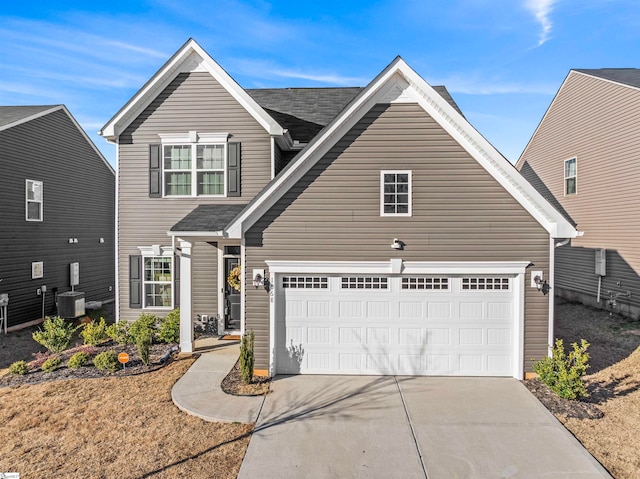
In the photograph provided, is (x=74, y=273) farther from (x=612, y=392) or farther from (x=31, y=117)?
(x=612, y=392)

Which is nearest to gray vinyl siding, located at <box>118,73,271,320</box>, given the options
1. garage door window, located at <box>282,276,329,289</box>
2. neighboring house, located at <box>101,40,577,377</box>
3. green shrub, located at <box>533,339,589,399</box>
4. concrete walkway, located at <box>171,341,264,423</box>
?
concrete walkway, located at <box>171,341,264,423</box>

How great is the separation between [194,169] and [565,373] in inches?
401

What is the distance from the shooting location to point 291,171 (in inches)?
309

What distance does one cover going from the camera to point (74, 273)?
50.6ft

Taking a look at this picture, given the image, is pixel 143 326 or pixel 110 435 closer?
pixel 110 435

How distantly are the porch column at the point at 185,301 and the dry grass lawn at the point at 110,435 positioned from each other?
1815 millimetres

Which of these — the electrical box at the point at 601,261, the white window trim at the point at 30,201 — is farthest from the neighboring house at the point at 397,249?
the white window trim at the point at 30,201

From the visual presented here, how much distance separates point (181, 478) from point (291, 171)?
5.60 metres

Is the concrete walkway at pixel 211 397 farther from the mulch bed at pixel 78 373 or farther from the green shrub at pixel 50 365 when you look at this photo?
the green shrub at pixel 50 365

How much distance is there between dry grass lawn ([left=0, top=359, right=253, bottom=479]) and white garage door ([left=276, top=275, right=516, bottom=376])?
103 inches

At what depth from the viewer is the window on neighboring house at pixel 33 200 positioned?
13496mm

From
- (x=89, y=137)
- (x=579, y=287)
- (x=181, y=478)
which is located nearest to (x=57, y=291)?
(x=89, y=137)

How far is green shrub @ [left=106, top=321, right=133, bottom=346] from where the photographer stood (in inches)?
400

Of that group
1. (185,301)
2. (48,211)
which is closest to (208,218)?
(185,301)
